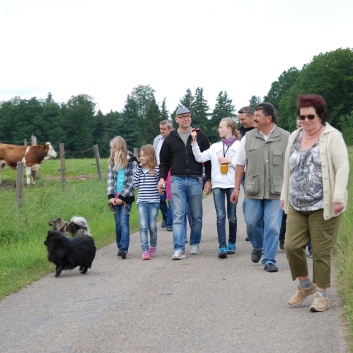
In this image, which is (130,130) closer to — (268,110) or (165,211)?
(165,211)

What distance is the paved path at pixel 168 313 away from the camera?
20.0ft

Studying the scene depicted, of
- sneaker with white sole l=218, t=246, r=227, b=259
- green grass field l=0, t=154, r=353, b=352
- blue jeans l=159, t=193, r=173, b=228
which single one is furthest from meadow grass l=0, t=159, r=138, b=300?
sneaker with white sole l=218, t=246, r=227, b=259

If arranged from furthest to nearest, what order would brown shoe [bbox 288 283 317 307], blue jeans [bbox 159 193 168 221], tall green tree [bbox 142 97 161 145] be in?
tall green tree [bbox 142 97 161 145], blue jeans [bbox 159 193 168 221], brown shoe [bbox 288 283 317 307]

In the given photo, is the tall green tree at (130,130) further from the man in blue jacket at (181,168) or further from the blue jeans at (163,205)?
the man in blue jacket at (181,168)

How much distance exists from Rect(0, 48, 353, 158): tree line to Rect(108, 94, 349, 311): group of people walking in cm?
7419

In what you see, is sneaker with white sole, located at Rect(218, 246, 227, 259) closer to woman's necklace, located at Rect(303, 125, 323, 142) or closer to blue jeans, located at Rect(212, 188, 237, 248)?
blue jeans, located at Rect(212, 188, 237, 248)

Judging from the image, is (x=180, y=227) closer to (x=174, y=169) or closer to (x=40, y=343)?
(x=174, y=169)

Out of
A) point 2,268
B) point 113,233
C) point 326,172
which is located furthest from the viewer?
point 113,233

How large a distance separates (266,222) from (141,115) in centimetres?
13902

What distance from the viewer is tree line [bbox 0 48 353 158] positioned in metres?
86.9

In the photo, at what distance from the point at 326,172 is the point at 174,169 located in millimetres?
4539

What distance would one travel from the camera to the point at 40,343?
6.27 metres

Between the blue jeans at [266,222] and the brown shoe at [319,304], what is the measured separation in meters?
2.45

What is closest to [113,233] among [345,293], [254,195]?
[254,195]
